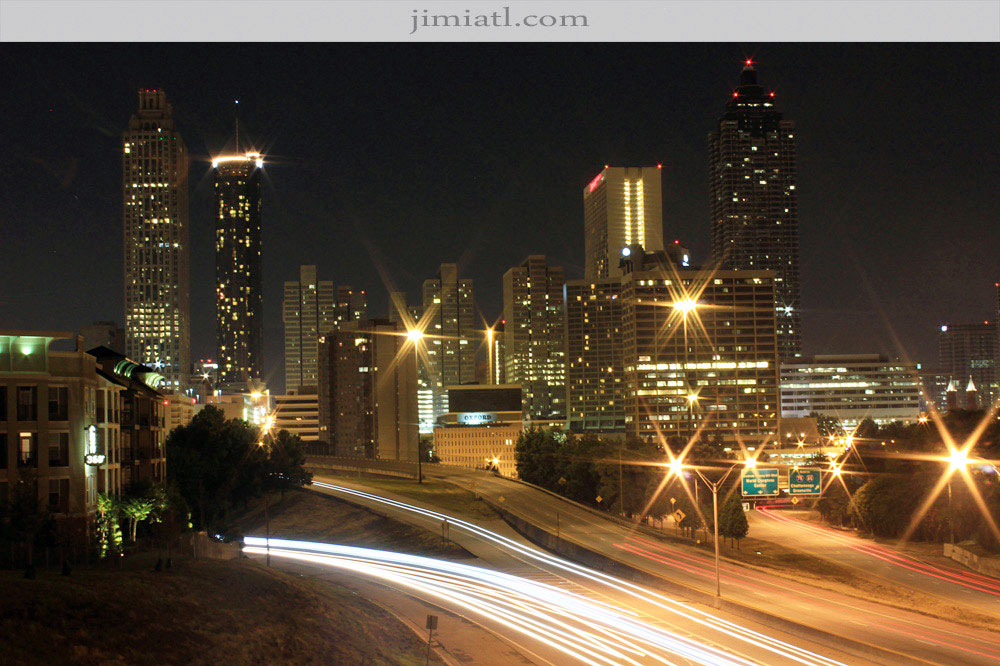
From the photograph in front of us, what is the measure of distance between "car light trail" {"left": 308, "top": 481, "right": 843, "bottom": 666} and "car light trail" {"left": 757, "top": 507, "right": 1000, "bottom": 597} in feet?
66.8

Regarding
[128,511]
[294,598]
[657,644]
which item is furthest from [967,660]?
[128,511]

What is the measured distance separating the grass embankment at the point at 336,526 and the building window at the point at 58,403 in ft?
88.1

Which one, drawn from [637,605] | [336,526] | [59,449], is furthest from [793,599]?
[336,526]

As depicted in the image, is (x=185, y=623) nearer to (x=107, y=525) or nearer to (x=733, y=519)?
(x=107, y=525)

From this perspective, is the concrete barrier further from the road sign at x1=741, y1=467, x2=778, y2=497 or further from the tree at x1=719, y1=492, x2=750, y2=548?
the road sign at x1=741, y1=467, x2=778, y2=497

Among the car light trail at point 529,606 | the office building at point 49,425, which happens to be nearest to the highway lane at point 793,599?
the car light trail at point 529,606

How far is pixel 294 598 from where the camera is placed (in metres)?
33.8

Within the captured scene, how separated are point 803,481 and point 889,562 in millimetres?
22280

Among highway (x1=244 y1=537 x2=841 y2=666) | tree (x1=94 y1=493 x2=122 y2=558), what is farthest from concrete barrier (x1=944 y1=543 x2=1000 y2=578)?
tree (x1=94 y1=493 x2=122 y2=558)

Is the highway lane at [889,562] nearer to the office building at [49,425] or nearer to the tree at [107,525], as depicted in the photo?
the tree at [107,525]

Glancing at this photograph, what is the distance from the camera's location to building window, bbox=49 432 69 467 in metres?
44.5

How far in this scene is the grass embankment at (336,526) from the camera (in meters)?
67.8

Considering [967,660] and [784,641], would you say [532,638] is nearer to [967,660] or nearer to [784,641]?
[784,641]

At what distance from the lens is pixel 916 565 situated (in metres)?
64.9
